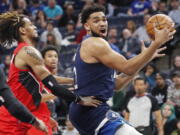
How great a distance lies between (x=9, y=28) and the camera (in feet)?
22.8

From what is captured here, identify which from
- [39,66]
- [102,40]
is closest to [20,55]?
[39,66]

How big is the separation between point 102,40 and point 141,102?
4.06 m

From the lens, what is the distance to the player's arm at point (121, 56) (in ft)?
20.2

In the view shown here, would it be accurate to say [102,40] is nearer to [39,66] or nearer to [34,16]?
[39,66]

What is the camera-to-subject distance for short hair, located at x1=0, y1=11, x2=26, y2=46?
692 cm

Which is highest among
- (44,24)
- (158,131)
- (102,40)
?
(102,40)

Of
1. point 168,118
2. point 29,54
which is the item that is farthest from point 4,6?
point 29,54

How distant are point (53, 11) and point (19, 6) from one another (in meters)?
1.05

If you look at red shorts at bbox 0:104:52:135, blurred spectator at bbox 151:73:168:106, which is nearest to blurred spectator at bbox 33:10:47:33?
blurred spectator at bbox 151:73:168:106

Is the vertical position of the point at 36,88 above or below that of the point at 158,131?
above

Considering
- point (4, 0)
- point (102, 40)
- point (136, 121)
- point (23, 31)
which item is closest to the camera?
point (102, 40)

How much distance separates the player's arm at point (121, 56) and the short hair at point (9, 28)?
2.85 feet

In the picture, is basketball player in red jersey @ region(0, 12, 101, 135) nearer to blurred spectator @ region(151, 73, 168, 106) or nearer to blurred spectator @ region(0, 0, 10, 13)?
blurred spectator @ region(151, 73, 168, 106)

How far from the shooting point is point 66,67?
14195 mm
